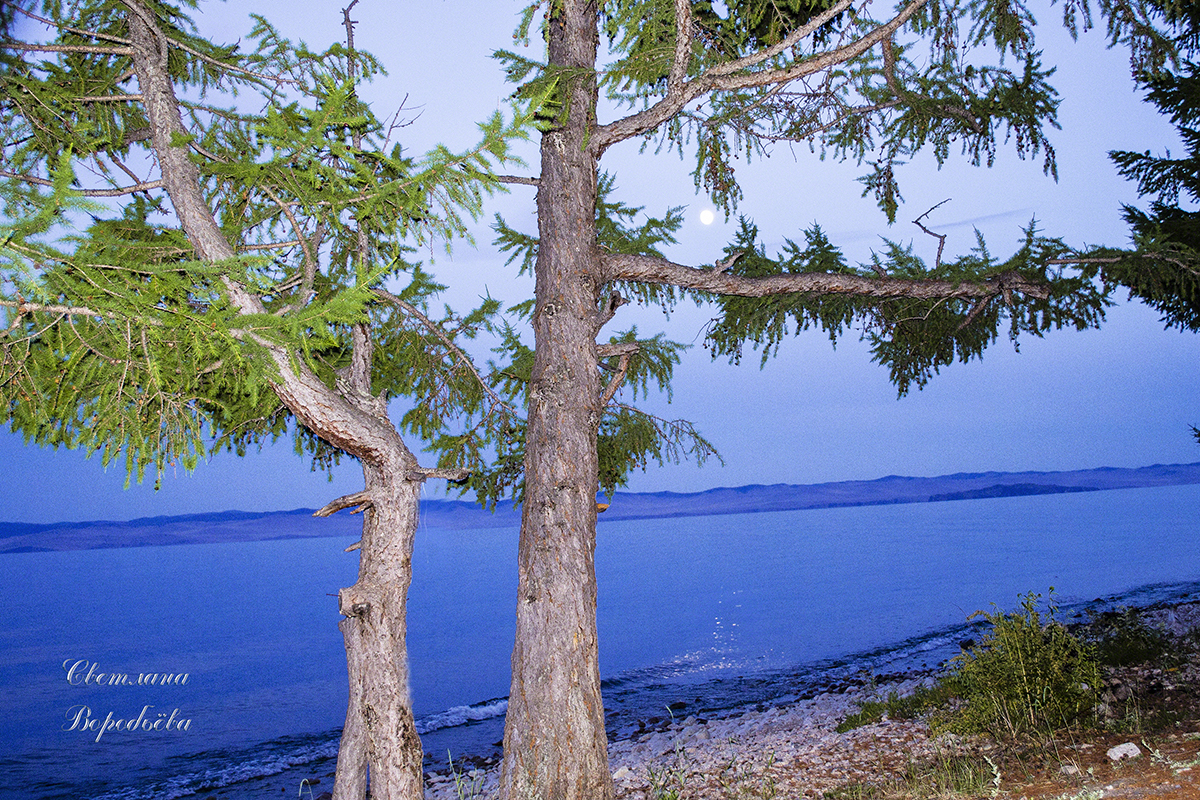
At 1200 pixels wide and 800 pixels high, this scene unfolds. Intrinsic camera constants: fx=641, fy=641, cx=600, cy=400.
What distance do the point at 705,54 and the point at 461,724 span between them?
16191 millimetres

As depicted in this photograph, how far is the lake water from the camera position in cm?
1620

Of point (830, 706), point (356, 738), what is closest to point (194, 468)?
point (356, 738)

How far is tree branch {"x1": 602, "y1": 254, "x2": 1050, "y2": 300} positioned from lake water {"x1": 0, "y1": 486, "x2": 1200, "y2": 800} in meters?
4.82

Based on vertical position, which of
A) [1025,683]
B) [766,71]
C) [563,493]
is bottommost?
[1025,683]

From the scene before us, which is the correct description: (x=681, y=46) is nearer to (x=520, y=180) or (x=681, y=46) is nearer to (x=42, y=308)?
(x=520, y=180)

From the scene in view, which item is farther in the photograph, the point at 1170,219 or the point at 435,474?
the point at 1170,219

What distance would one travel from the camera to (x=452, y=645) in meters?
31.1

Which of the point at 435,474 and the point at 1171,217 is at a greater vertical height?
the point at 1171,217

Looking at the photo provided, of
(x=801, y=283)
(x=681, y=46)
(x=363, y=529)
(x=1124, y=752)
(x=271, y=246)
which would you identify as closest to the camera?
(x=1124, y=752)

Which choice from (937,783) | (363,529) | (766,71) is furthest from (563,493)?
(766,71)

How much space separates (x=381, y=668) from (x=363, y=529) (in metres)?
1.26

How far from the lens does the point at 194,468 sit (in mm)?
4699

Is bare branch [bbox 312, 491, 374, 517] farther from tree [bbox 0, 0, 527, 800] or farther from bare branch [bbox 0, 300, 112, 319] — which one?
bare branch [bbox 0, 300, 112, 319]

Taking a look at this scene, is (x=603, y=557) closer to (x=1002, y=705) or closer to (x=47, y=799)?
(x=47, y=799)
